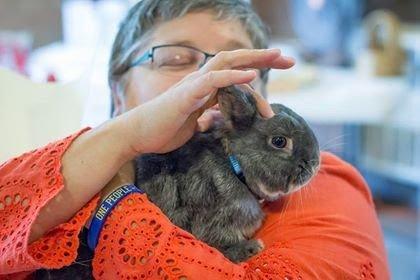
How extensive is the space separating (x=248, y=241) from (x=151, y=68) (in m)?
0.41

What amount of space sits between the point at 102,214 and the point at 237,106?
0.25 meters

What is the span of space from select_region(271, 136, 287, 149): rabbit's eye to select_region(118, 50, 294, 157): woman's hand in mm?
39

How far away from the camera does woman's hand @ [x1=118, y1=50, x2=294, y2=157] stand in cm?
77

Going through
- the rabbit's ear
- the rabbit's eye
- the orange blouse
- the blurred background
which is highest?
the rabbit's ear

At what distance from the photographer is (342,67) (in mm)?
3061

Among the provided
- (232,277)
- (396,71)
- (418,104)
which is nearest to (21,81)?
(232,277)

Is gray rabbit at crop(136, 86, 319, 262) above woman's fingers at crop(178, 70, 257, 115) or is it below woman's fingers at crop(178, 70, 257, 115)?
below

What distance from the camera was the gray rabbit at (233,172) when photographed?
0.87 meters

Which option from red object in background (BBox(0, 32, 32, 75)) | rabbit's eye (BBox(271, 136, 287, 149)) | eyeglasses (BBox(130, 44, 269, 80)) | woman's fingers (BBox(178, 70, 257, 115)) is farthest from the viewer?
red object in background (BBox(0, 32, 32, 75))

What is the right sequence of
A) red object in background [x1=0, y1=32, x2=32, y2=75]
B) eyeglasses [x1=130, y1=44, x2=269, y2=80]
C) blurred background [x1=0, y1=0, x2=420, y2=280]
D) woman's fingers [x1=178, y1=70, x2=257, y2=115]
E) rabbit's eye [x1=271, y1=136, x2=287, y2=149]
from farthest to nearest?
1. red object in background [x1=0, y1=32, x2=32, y2=75]
2. blurred background [x1=0, y1=0, x2=420, y2=280]
3. eyeglasses [x1=130, y1=44, x2=269, y2=80]
4. rabbit's eye [x1=271, y1=136, x2=287, y2=149]
5. woman's fingers [x1=178, y1=70, x2=257, y2=115]

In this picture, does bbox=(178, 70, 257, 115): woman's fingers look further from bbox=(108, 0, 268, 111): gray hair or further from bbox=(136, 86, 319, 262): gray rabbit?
bbox=(108, 0, 268, 111): gray hair

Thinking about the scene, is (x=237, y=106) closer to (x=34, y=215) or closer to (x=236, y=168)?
(x=236, y=168)

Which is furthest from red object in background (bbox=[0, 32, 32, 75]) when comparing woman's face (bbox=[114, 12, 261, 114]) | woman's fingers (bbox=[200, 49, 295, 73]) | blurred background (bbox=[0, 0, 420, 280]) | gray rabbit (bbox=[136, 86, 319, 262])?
woman's fingers (bbox=[200, 49, 295, 73])

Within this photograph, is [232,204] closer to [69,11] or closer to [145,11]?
[145,11]
